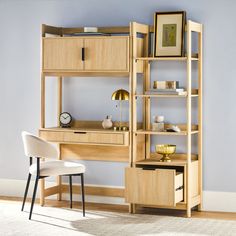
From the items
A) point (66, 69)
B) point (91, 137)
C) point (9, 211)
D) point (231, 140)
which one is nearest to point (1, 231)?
point (9, 211)

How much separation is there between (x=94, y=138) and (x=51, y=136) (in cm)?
45

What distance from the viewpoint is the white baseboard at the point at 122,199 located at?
19.9 ft

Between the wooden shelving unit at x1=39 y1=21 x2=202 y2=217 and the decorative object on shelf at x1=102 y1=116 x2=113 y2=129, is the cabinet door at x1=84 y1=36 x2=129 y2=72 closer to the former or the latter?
the wooden shelving unit at x1=39 y1=21 x2=202 y2=217

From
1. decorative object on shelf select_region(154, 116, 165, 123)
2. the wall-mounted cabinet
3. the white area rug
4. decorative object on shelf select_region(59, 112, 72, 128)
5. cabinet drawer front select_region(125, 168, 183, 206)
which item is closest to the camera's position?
the white area rug

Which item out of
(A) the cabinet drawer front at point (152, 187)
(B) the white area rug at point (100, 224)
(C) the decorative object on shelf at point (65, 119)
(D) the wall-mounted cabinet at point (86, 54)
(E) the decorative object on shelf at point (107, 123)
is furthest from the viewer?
(C) the decorative object on shelf at point (65, 119)

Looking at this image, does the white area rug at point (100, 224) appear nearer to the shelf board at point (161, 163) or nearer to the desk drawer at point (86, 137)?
the shelf board at point (161, 163)

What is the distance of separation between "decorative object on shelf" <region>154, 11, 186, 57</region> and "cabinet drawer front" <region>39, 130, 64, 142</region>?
1.20 metres

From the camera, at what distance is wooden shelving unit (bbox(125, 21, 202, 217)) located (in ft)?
19.0

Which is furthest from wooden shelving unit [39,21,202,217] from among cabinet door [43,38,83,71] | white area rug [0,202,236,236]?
white area rug [0,202,236,236]

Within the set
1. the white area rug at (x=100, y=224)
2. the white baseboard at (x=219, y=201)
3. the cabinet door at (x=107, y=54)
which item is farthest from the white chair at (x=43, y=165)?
the white baseboard at (x=219, y=201)

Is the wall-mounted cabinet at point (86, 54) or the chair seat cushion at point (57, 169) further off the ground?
the wall-mounted cabinet at point (86, 54)

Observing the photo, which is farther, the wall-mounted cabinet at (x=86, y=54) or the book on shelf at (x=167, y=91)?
the wall-mounted cabinet at (x=86, y=54)

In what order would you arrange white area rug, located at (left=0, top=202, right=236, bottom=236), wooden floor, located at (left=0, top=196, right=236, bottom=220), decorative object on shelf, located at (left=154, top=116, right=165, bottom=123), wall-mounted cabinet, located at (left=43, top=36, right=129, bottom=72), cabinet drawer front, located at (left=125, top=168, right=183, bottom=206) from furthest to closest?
decorative object on shelf, located at (left=154, top=116, right=165, bottom=123) → wall-mounted cabinet, located at (left=43, top=36, right=129, bottom=72) → wooden floor, located at (left=0, top=196, right=236, bottom=220) → cabinet drawer front, located at (left=125, top=168, right=183, bottom=206) → white area rug, located at (left=0, top=202, right=236, bottom=236)

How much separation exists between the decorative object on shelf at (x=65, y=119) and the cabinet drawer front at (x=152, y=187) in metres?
0.92
